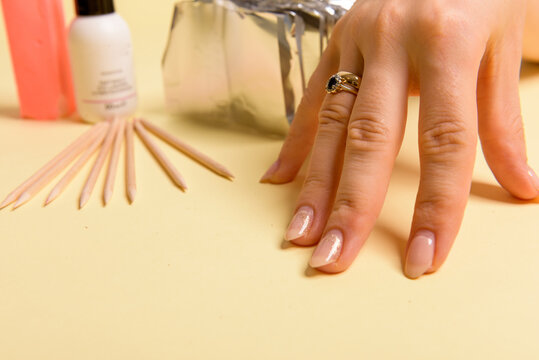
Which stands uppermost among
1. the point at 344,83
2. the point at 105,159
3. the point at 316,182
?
the point at 344,83

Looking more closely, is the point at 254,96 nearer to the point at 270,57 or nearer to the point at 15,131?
the point at 270,57

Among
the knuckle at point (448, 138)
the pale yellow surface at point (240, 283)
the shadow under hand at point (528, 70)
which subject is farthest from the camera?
the shadow under hand at point (528, 70)

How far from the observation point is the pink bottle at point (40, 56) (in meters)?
1.05

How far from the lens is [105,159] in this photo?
94 centimetres

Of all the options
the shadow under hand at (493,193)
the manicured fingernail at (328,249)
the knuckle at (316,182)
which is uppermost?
the knuckle at (316,182)

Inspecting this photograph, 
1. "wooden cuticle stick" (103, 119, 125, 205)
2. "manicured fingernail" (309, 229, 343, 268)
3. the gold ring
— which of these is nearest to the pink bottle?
"wooden cuticle stick" (103, 119, 125, 205)

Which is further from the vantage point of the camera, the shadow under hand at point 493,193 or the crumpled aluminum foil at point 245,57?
the crumpled aluminum foil at point 245,57

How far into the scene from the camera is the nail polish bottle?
3.37ft

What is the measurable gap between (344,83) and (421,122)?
0.11 metres

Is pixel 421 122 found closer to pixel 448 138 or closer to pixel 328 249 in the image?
pixel 448 138

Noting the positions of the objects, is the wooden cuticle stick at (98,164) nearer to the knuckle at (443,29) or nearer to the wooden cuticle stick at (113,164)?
the wooden cuticle stick at (113,164)

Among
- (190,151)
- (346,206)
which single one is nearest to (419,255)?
(346,206)

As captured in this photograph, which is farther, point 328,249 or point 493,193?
point 493,193

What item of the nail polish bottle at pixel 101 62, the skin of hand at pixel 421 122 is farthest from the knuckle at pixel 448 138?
the nail polish bottle at pixel 101 62
